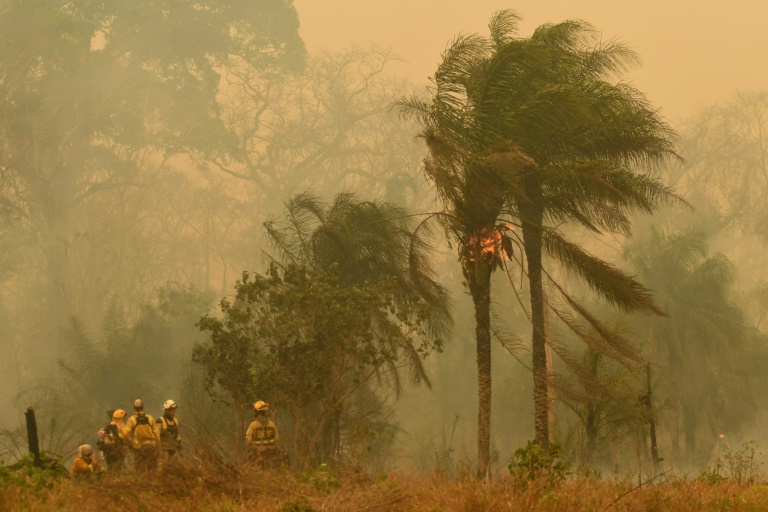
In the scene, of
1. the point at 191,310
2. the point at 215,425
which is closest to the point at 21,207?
the point at 191,310

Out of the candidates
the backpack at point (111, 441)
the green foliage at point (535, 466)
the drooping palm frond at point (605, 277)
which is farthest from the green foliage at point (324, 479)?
the drooping palm frond at point (605, 277)

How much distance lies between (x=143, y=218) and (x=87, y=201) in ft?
10.8

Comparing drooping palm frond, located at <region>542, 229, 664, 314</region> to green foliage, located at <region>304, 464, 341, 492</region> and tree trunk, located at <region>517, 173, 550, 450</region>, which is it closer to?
tree trunk, located at <region>517, 173, 550, 450</region>

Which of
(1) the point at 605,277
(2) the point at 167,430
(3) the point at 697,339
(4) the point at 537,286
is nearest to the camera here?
(2) the point at 167,430

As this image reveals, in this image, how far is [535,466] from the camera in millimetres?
11406

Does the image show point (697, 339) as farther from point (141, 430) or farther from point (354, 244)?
point (141, 430)

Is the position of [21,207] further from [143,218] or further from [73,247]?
[143,218]

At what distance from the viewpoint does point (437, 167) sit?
1620 cm

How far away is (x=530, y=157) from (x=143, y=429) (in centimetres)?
716

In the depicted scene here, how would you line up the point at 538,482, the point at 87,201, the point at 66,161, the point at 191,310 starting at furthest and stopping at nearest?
the point at 87,201 < the point at 66,161 < the point at 191,310 < the point at 538,482

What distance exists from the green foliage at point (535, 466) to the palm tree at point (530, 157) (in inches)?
182

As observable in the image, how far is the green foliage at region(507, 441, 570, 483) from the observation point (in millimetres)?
11148

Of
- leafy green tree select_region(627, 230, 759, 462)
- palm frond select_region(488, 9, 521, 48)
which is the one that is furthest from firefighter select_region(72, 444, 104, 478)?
leafy green tree select_region(627, 230, 759, 462)

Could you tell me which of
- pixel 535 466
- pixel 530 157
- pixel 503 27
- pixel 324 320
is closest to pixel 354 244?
pixel 324 320
